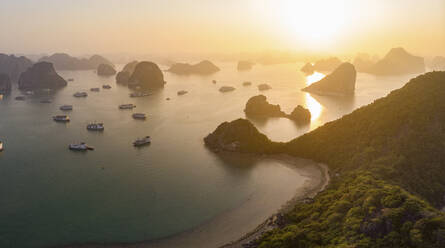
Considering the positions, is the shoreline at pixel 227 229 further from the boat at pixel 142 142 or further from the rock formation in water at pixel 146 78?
the rock formation in water at pixel 146 78

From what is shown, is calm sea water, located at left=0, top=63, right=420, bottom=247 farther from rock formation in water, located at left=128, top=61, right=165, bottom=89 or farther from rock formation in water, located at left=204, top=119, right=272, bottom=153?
rock formation in water, located at left=128, top=61, right=165, bottom=89

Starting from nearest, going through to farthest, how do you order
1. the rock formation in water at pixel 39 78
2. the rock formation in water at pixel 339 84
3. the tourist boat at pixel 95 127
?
1. the tourist boat at pixel 95 127
2. the rock formation in water at pixel 339 84
3. the rock formation in water at pixel 39 78

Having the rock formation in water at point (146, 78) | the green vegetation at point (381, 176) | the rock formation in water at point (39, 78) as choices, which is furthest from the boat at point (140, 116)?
the rock formation in water at point (39, 78)

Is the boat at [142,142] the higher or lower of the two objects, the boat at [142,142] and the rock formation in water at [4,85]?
the lower

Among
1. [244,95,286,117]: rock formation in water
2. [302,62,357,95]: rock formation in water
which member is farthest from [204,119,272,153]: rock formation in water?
[302,62,357,95]: rock formation in water

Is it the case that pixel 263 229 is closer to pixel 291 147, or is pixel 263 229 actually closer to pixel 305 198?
pixel 305 198

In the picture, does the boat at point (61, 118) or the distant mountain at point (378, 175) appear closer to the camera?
the distant mountain at point (378, 175)

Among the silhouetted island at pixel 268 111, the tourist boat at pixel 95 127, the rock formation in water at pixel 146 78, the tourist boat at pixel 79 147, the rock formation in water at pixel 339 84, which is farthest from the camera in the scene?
the rock formation in water at pixel 146 78
